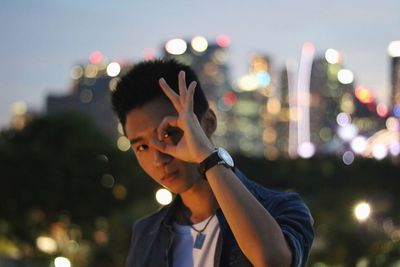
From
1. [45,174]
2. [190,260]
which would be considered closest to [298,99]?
[45,174]

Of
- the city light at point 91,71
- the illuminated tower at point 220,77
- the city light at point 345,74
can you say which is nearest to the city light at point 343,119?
the city light at point 345,74

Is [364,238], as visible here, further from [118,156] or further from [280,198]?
[118,156]

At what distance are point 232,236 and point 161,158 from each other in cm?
27

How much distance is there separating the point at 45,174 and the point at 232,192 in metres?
22.6

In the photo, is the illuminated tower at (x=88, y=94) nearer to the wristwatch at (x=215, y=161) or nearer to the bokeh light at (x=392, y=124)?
the bokeh light at (x=392, y=124)

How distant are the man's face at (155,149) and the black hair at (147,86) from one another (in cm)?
3

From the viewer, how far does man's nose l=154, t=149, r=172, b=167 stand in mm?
2266

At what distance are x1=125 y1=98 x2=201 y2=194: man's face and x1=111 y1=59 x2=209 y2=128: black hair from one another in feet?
0.11

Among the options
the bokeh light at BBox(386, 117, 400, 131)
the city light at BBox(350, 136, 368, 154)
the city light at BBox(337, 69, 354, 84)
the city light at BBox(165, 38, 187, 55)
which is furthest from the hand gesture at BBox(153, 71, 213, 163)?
the city light at BBox(337, 69, 354, 84)

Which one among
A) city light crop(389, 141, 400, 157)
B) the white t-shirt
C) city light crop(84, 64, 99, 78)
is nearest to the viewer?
the white t-shirt

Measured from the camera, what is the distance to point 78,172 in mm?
25047

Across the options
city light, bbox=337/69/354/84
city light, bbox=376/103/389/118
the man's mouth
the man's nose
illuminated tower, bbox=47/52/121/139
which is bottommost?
the man's mouth

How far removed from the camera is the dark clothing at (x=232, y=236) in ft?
7.04

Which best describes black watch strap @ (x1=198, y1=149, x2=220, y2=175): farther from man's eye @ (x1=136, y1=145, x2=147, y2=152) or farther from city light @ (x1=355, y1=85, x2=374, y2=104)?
city light @ (x1=355, y1=85, x2=374, y2=104)
